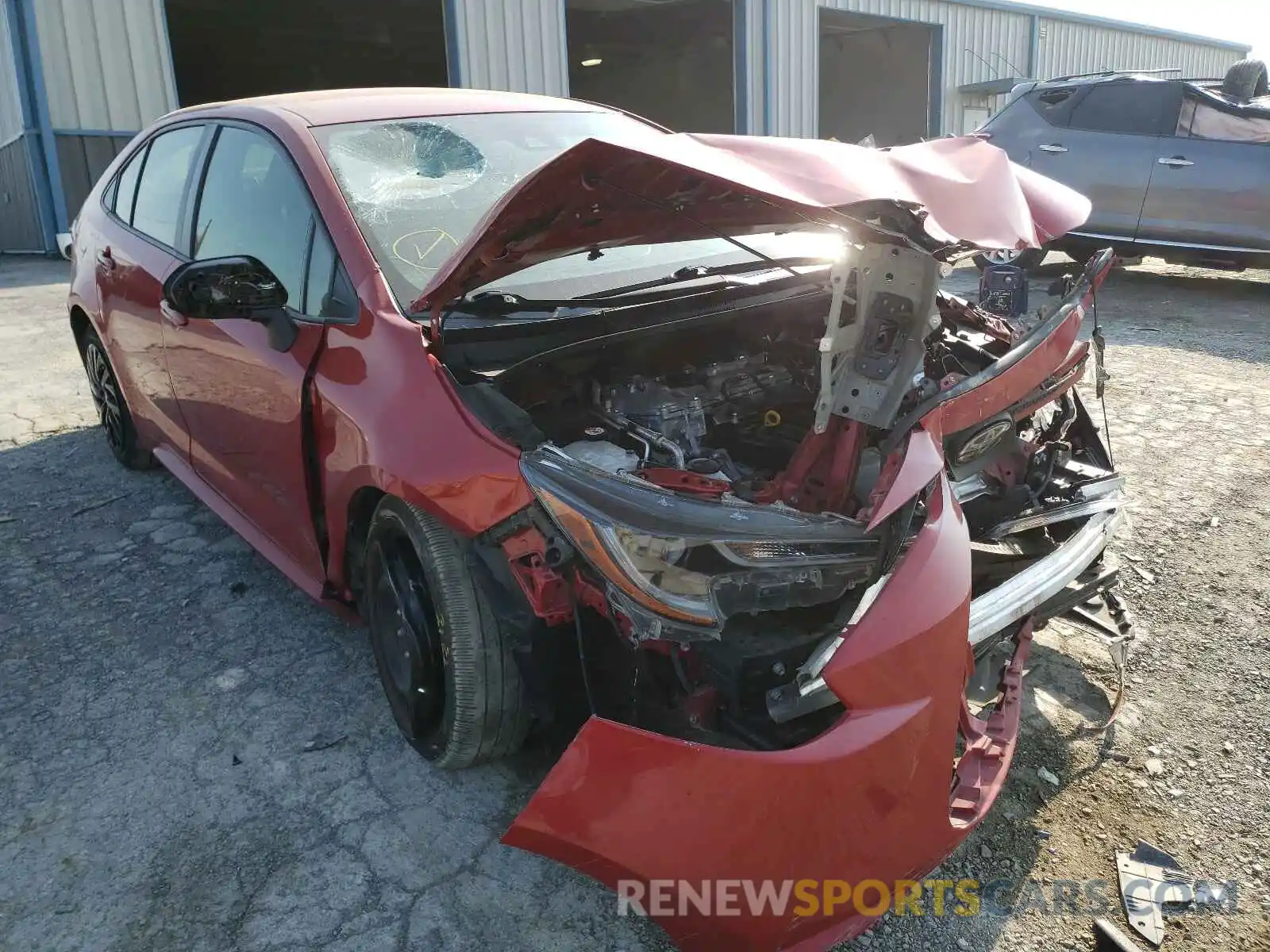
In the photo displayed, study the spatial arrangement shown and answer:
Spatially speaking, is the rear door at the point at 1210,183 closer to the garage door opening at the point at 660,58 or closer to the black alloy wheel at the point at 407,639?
the black alloy wheel at the point at 407,639

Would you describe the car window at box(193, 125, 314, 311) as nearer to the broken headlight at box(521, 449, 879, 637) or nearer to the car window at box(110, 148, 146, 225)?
the car window at box(110, 148, 146, 225)

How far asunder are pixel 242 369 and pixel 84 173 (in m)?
10.3

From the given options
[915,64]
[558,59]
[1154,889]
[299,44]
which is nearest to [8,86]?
[558,59]

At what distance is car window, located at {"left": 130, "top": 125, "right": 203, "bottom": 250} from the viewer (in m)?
3.37

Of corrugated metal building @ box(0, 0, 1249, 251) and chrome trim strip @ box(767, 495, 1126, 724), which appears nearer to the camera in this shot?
chrome trim strip @ box(767, 495, 1126, 724)

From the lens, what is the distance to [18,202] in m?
12.2

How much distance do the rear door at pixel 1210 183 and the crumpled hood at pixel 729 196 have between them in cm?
630

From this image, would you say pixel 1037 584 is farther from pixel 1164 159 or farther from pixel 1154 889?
→ pixel 1164 159

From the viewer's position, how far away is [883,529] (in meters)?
1.82

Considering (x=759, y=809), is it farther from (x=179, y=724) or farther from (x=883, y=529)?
(x=179, y=724)

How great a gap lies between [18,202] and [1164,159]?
42.5 feet

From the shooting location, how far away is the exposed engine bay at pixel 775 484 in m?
1.78

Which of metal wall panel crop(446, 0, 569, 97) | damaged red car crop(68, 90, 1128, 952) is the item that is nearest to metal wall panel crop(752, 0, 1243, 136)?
metal wall panel crop(446, 0, 569, 97)

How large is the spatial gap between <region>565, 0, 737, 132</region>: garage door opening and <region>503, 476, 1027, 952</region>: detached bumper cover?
14.5 m
